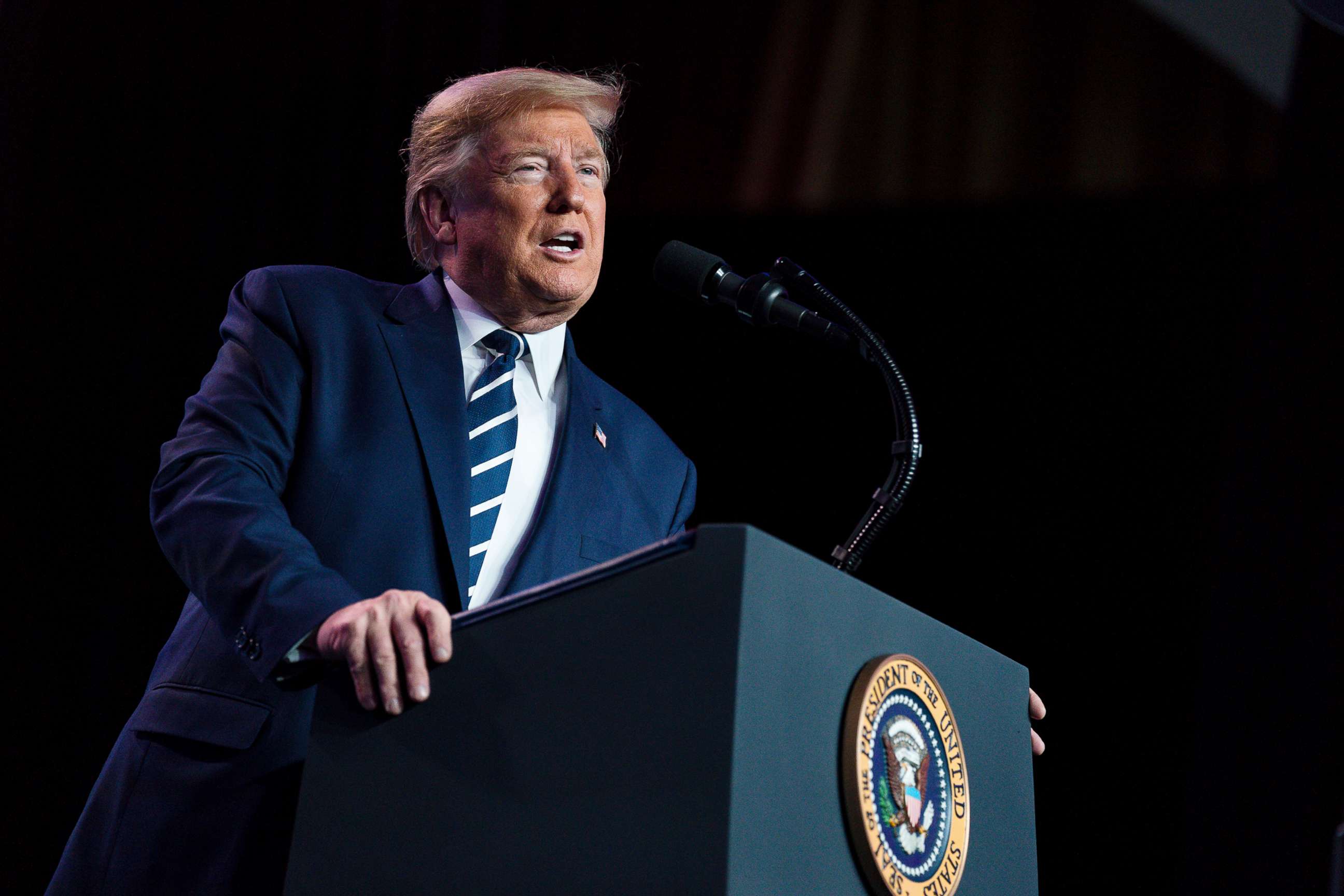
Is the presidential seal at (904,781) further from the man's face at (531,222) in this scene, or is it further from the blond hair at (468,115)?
the blond hair at (468,115)

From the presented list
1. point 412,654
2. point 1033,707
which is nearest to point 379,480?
point 412,654

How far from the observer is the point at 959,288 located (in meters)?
3.35

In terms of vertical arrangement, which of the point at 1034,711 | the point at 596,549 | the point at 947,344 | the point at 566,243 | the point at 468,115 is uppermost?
the point at 947,344

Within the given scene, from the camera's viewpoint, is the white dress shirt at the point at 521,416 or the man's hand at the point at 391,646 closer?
the man's hand at the point at 391,646

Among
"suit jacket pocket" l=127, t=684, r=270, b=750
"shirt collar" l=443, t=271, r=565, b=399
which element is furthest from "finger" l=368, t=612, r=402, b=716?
"shirt collar" l=443, t=271, r=565, b=399

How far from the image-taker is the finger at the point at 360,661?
1.01m

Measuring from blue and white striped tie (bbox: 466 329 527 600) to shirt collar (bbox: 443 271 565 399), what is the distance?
19 millimetres

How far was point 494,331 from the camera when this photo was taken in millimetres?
1730

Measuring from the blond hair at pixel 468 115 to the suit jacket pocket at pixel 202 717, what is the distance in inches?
33.2

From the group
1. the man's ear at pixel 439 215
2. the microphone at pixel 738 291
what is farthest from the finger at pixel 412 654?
the man's ear at pixel 439 215

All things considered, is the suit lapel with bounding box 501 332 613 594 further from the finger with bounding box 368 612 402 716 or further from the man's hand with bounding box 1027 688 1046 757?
the man's hand with bounding box 1027 688 1046 757

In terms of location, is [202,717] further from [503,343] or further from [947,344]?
[947,344]

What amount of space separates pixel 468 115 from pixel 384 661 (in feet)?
3.77

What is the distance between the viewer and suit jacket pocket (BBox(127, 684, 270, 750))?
4.19 feet
